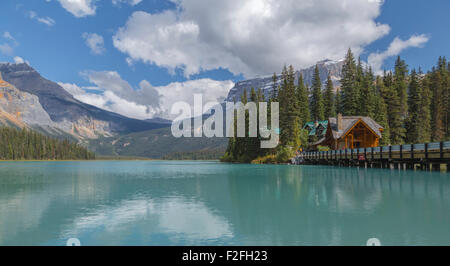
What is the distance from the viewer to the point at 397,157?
143 feet

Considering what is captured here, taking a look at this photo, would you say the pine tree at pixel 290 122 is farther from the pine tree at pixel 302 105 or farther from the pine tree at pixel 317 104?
the pine tree at pixel 317 104

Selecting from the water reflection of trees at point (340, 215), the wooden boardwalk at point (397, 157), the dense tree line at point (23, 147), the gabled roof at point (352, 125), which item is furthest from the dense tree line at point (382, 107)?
the dense tree line at point (23, 147)

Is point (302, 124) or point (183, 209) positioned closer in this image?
point (183, 209)

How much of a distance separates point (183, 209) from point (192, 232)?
5.02 meters

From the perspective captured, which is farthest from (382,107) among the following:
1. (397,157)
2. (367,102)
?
(397,157)

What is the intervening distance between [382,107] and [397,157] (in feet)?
96.3

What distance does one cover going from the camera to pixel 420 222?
42.7ft

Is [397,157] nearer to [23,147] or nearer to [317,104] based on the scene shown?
[317,104]

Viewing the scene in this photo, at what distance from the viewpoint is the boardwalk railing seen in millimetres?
35237

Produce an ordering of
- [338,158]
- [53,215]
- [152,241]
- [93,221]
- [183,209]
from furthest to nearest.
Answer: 1. [338,158]
2. [183,209]
3. [53,215]
4. [93,221]
5. [152,241]

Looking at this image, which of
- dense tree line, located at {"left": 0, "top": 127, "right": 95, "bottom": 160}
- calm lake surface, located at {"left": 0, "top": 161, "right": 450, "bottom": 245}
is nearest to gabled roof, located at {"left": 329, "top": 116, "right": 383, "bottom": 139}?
calm lake surface, located at {"left": 0, "top": 161, "right": 450, "bottom": 245}
